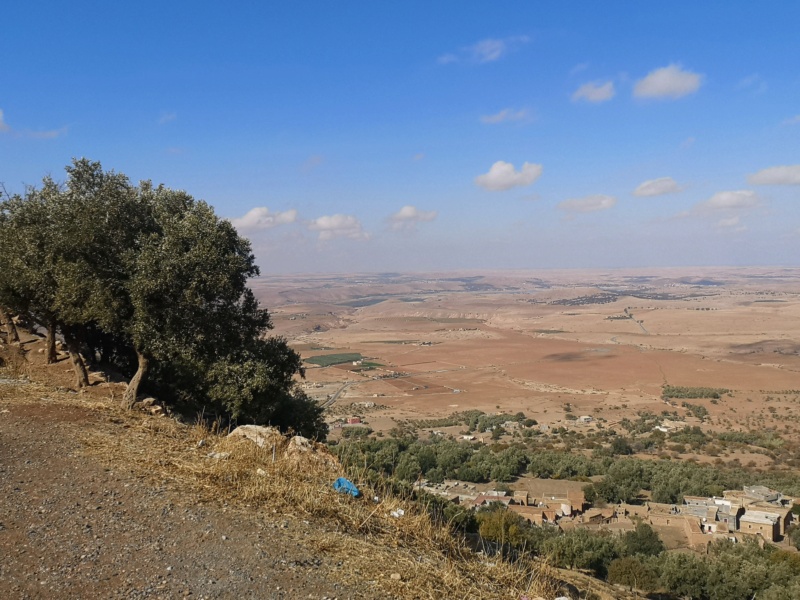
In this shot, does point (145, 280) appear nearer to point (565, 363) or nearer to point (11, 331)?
point (11, 331)

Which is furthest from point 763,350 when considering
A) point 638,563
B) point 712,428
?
point 638,563

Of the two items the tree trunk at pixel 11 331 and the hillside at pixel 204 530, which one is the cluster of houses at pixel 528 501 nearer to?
the hillside at pixel 204 530

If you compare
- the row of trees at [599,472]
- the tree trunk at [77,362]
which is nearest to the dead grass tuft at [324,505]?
the tree trunk at [77,362]

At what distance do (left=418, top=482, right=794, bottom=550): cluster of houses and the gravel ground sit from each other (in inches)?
771

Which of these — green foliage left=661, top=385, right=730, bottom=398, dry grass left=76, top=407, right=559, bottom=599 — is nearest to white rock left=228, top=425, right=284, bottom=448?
dry grass left=76, top=407, right=559, bottom=599

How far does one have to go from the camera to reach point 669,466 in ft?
119

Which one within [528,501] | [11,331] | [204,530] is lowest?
[528,501]

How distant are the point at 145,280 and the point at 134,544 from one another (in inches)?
315

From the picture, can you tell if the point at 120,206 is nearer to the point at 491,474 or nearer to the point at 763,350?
the point at 491,474

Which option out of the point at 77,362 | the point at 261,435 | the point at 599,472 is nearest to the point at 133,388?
the point at 77,362

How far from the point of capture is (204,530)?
6191mm

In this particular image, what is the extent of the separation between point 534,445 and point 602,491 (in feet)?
44.7

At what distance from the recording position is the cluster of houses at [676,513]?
24.8 metres

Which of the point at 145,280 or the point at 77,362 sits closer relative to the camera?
the point at 145,280
